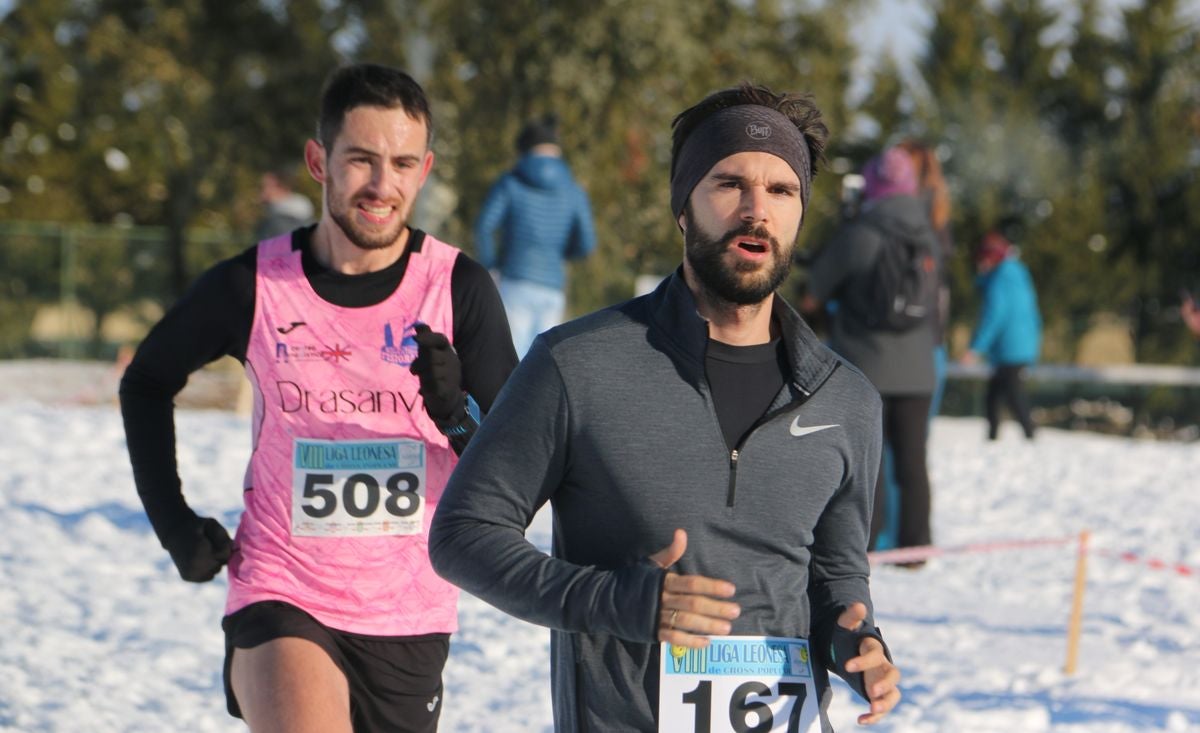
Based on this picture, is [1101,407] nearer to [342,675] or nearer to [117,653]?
[117,653]

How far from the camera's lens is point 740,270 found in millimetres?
2564

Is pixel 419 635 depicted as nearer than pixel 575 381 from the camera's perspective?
No

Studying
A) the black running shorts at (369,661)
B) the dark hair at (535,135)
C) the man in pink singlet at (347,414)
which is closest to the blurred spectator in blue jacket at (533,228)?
the dark hair at (535,135)

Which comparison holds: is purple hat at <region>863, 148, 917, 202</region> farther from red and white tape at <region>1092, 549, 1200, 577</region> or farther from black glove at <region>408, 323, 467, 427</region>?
black glove at <region>408, 323, 467, 427</region>

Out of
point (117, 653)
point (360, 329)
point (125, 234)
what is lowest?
point (117, 653)

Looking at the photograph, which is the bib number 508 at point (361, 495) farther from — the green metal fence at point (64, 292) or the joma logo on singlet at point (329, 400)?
the green metal fence at point (64, 292)

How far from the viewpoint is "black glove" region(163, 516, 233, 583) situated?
344 centimetres

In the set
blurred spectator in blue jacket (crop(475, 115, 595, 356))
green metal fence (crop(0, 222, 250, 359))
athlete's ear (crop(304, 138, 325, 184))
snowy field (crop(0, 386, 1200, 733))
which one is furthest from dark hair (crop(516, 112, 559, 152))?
green metal fence (crop(0, 222, 250, 359))

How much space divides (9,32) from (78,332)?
29.4 ft

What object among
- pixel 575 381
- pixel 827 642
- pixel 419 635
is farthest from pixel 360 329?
pixel 827 642

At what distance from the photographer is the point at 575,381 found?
97.8 inches

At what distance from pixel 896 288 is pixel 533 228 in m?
2.60

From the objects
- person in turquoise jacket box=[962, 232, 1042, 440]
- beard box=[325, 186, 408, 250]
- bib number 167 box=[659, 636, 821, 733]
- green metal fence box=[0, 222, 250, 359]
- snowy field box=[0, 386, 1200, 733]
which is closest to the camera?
bib number 167 box=[659, 636, 821, 733]

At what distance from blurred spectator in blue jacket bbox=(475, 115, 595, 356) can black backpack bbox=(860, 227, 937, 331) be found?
2238 mm
